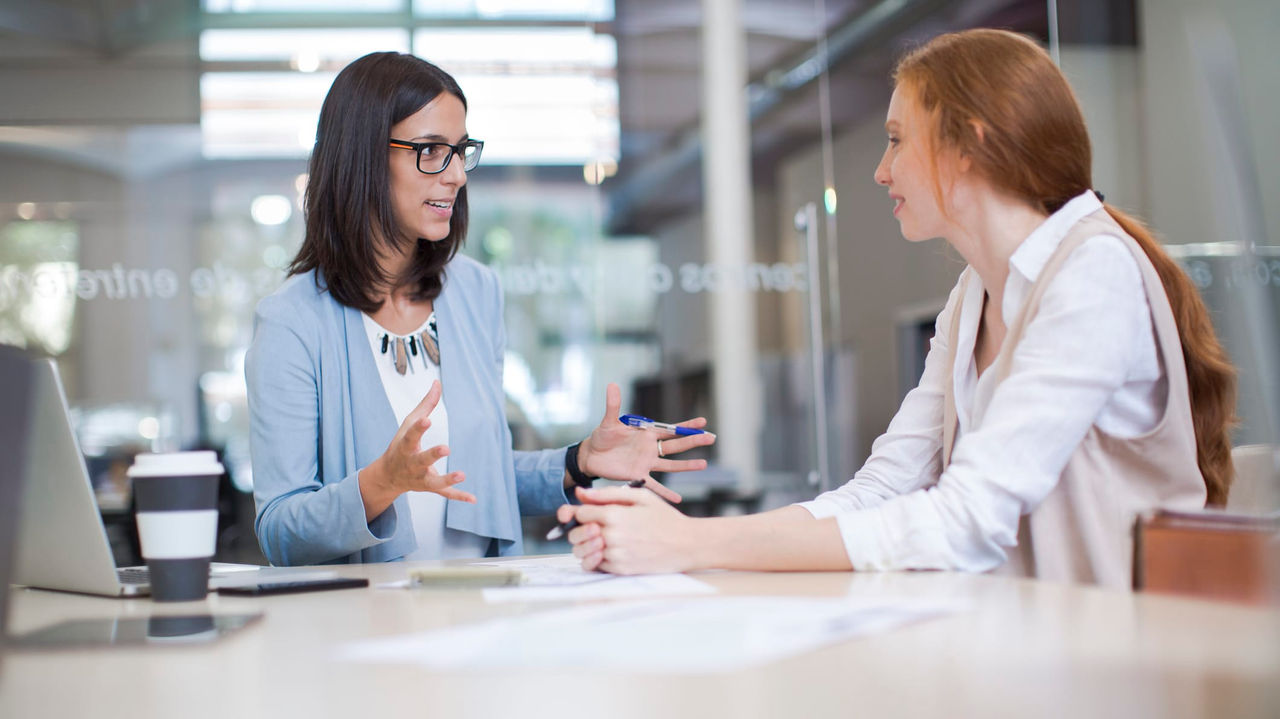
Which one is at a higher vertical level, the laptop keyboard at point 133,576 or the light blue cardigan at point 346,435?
the light blue cardigan at point 346,435

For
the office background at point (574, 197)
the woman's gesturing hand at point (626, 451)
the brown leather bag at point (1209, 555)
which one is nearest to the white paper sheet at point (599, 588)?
the brown leather bag at point (1209, 555)

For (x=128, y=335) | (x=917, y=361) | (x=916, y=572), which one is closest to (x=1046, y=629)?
(x=916, y=572)

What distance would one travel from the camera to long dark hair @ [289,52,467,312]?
2.10 m

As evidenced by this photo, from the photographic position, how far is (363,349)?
206cm

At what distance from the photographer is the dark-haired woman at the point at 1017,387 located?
4.32 ft

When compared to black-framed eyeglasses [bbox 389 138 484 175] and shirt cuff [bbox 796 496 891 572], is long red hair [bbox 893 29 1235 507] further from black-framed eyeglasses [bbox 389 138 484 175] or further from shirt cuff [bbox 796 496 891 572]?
black-framed eyeglasses [bbox 389 138 484 175]

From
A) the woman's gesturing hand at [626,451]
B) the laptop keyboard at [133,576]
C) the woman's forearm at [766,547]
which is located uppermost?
the woman's gesturing hand at [626,451]

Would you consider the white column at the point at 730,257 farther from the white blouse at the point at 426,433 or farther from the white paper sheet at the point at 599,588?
the white paper sheet at the point at 599,588

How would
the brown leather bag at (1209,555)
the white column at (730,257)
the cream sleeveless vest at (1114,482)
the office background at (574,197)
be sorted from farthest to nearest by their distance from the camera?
1. the white column at (730,257)
2. the office background at (574,197)
3. the cream sleeveless vest at (1114,482)
4. the brown leather bag at (1209,555)

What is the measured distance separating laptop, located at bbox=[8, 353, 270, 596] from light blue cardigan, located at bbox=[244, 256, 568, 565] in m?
0.39

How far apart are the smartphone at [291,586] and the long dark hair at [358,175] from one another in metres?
0.82

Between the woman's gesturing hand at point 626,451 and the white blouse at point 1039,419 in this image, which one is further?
the woman's gesturing hand at point 626,451

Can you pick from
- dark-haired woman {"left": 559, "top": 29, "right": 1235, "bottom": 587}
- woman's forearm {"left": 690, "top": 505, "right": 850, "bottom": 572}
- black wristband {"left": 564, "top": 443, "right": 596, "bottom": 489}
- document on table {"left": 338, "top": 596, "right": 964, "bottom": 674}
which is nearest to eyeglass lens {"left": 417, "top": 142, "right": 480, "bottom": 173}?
black wristband {"left": 564, "top": 443, "right": 596, "bottom": 489}

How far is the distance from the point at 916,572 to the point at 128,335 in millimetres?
4458
